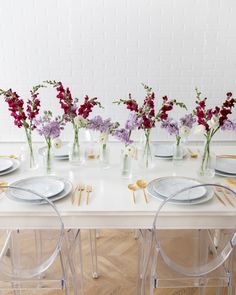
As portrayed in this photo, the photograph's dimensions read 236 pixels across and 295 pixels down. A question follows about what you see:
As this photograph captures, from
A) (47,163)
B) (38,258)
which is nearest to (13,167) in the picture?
(47,163)

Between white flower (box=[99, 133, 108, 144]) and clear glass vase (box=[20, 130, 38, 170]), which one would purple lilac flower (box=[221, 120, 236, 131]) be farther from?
clear glass vase (box=[20, 130, 38, 170])

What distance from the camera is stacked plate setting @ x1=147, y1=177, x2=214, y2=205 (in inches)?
67.2

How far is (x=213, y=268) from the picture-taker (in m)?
1.71

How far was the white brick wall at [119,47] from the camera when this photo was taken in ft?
9.91

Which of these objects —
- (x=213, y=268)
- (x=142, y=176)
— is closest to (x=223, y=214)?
(x=213, y=268)

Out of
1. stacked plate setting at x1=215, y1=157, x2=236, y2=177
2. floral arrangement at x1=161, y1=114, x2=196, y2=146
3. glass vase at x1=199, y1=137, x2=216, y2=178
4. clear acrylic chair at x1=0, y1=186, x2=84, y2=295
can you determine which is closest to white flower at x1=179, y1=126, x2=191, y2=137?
floral arrangement at x1=161, y1=114, x2=196, y2=146

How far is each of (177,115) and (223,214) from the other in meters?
1.70

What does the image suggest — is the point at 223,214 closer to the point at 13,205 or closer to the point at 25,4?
the point at 13,205

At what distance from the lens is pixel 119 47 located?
3.11m

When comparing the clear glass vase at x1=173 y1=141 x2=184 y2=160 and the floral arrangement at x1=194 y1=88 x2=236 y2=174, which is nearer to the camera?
the floral arrangement at x1=194 y1=88 x2=236 y2=174

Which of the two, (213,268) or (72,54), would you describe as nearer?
(213,268)

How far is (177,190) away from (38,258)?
0.71 metres

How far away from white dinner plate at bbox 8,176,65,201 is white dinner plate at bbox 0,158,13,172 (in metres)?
0.20

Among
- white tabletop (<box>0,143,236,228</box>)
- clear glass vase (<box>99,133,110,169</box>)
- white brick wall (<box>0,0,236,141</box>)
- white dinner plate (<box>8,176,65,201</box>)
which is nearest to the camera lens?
white tabletop (<box>0,143,236,228</box>)
